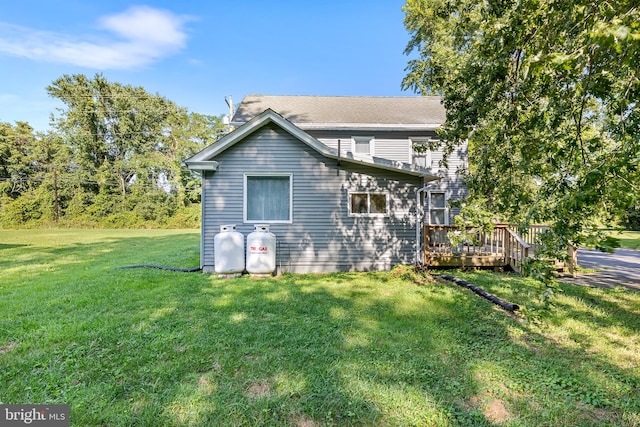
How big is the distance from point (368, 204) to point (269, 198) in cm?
252

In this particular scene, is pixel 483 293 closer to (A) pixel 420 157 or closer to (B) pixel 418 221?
(B) pixel 418 221

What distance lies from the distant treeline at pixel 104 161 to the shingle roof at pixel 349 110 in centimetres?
1627

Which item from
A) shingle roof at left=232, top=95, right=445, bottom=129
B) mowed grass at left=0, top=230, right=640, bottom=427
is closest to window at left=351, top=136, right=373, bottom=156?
shingle roof at left=232, top=95, right=445, bottom=129

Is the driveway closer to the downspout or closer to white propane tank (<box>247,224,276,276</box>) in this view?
the downspout

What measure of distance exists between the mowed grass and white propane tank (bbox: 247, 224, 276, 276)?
4.08 ft

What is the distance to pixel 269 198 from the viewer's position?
7.23m

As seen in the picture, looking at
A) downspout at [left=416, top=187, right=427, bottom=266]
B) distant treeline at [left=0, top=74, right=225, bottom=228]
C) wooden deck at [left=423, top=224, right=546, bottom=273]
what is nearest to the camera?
downspout at [left=416, top=187, right=427, bottom=266]

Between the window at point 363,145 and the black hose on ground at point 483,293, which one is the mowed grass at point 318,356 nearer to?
the black hose on ground at point 483,293

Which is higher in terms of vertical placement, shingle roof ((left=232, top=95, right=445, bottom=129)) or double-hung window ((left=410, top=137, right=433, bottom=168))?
shingle roof ((left=232, top=95, right=445, bottom=129))

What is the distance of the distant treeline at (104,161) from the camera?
24.8 m

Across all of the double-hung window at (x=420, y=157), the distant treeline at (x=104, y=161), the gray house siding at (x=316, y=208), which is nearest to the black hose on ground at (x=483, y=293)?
the gray house siding at (x=316, y=208)

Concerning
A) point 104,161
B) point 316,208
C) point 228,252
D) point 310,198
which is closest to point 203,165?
point 228,252

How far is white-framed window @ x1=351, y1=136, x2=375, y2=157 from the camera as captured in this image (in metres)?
11.4

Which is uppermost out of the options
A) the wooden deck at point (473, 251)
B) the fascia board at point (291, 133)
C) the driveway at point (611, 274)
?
the fascia board at point (291, 133)
